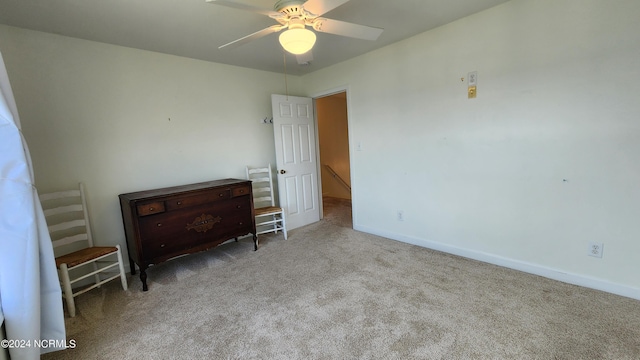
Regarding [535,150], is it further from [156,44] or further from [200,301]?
[156,44]

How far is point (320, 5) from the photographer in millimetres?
1539

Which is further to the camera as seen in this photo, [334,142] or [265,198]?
[334,142]

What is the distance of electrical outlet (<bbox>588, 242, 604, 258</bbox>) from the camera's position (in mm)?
2090

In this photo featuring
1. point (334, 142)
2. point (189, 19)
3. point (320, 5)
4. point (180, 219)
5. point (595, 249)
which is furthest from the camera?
point (334, 142)

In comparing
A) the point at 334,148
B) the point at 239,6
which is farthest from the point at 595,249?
the point at 334,148

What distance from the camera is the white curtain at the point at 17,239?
1.38 m

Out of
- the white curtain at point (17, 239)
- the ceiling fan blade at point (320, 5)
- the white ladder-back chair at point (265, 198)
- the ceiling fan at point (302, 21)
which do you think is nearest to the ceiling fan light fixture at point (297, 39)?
the ceiling fan at point (302, 21)

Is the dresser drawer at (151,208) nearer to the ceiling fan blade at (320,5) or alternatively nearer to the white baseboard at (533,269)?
the ceiling fan blade at (320,5)

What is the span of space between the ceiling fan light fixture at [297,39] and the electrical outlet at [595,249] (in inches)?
104

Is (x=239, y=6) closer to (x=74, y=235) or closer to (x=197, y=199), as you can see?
(x=197, y=199)

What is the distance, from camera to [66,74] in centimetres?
247

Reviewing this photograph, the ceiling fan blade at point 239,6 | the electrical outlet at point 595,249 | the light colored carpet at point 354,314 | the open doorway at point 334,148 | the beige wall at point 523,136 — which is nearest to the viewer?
the ceiling fan blade at point 239,6

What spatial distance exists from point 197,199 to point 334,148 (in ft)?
12.7

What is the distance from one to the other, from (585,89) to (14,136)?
12.2 feet
